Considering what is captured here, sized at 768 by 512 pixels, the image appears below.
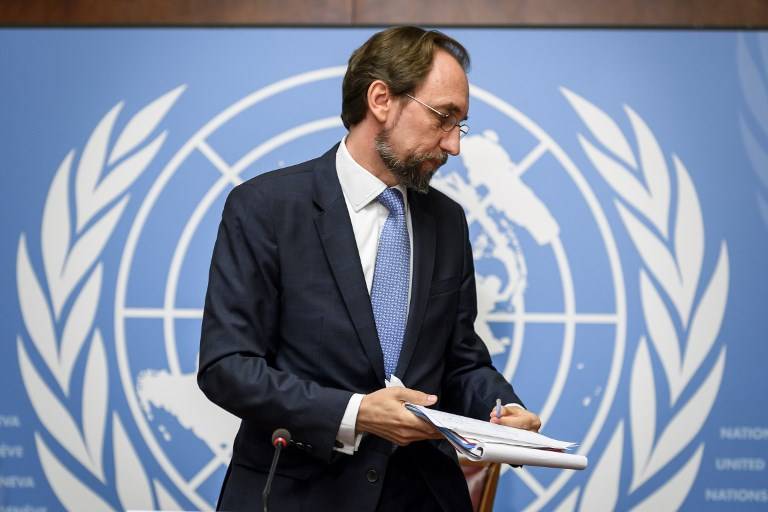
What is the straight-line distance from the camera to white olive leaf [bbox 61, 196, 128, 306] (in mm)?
3418

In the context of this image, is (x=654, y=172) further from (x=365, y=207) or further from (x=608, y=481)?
(x=365, y=207)

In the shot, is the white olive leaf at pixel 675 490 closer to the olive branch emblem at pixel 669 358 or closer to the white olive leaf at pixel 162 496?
the olive branch emblem at pixel 669 358

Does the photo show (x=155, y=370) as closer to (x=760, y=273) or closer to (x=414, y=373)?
(x=414, y=373)

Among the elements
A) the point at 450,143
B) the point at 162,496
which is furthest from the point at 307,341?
the point at 162,496

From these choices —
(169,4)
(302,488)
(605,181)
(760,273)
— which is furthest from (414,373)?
(169,4)

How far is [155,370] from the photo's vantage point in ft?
11.1

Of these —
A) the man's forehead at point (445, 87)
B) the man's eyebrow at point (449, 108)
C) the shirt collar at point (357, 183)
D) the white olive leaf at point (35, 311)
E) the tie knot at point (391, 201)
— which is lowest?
the white olive leaf at point (35, 311)

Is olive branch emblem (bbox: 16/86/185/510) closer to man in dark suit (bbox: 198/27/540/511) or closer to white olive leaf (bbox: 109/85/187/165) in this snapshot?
white olive leaf (bbox: 109/85/187/165)

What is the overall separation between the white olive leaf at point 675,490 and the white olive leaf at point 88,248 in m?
2.21

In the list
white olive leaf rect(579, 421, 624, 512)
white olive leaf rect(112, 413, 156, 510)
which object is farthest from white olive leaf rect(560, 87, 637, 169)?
white olive leaf rect(112, 413, 156, 510)

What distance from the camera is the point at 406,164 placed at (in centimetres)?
236

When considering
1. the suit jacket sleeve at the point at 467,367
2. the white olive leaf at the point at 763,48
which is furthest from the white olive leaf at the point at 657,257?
the suit jacket sleeve at the point at 467,367

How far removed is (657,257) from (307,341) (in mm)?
1676

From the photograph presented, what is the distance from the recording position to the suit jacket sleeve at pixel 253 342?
1996mm
